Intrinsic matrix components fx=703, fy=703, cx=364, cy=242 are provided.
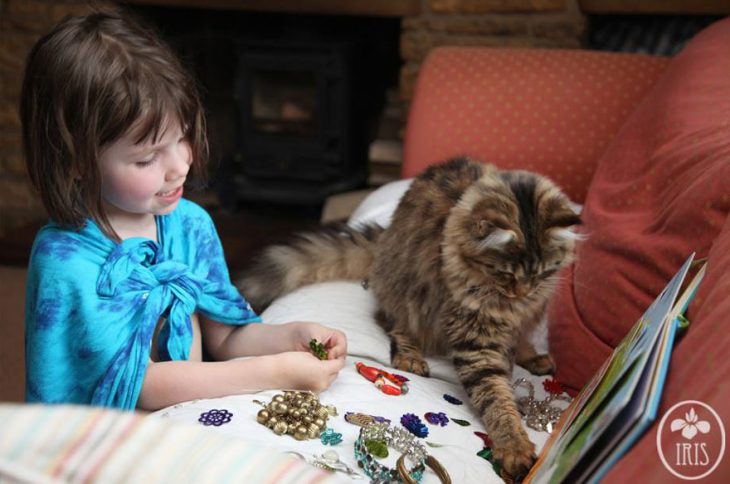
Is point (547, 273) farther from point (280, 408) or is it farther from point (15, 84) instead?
point (15, 84)

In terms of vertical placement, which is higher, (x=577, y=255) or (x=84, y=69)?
(x=84, y=69)

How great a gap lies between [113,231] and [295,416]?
0.41 metres

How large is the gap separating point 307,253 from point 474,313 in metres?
0.54

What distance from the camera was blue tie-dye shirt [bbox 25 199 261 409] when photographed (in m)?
1.06

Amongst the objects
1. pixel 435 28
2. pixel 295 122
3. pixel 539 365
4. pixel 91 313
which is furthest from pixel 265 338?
pixel 295 122

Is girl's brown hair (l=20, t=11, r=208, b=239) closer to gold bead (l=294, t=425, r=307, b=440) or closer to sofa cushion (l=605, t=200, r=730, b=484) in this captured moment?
gold bead (l=294, t=425, r=307, b=440)

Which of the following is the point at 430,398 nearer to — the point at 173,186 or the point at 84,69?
the point at 173,186

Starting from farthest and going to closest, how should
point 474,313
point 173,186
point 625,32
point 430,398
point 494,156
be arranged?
1. point 625,32
2. point 494,156
3. point 474,313
4. point 430,398
5. point 173,186

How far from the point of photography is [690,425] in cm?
58

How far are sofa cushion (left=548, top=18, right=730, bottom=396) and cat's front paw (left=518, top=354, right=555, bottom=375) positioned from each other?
4 centimetres

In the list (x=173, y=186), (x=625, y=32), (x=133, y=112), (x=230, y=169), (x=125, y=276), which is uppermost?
(x=625, y=32)

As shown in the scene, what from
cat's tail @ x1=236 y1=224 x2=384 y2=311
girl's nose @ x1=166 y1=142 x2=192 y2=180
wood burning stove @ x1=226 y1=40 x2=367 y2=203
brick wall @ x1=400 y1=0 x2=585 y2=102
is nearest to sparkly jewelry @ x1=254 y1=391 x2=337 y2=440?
girl's nose @ x1=166 y1=142 x2=192 y2=180

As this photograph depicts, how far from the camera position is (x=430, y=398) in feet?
4.10

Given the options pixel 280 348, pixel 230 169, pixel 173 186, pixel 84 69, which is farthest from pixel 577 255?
pixel 230 169
